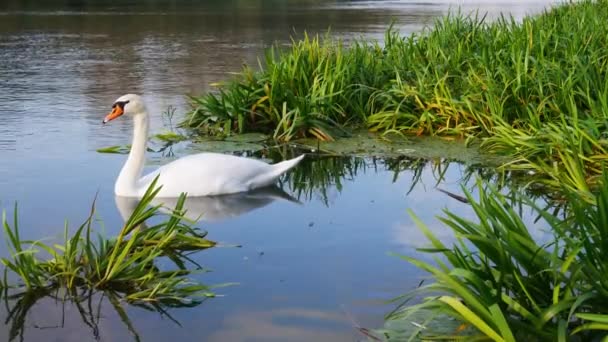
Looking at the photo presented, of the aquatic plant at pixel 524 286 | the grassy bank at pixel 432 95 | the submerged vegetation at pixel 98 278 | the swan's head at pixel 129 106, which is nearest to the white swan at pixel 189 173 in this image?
the swan's head at pixel 129 106

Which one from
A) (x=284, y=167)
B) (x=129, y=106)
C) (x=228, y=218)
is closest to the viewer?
(x=228, y=218)

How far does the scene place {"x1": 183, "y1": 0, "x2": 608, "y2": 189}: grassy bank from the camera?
9.30 meters

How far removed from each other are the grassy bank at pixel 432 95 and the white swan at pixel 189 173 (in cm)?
202

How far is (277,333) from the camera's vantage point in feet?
15.8

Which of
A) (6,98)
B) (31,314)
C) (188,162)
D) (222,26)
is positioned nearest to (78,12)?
(222,26)

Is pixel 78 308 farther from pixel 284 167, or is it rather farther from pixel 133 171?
pixel 284 167

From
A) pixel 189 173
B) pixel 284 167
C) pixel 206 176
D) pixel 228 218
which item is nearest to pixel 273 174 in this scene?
pixel 284 167

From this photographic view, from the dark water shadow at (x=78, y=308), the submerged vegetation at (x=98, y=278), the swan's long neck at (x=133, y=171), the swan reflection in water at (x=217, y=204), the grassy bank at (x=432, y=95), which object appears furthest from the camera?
the grassy bank at (x=432, y=95)

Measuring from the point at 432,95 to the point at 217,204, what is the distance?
3.72m

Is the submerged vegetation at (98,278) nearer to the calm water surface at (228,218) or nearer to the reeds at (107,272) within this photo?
the reeds at (107,272)

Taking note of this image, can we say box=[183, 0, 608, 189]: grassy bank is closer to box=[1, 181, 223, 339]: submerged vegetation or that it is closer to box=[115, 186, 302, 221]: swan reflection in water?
box=[115, 186, 302, 221]: swan reflection in water

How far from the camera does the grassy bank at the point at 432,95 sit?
9.30 m

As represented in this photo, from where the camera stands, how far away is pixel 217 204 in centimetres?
758

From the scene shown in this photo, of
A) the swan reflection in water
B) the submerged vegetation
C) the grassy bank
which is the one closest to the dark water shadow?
the submerged vegetation
